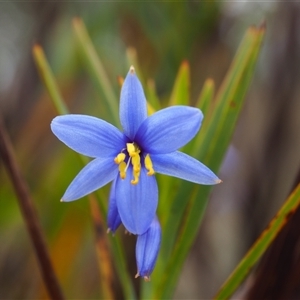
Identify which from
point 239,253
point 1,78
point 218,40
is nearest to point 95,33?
point 218,40

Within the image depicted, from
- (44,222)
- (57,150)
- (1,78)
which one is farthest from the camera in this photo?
(1,78)

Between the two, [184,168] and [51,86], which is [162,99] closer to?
[51,86]

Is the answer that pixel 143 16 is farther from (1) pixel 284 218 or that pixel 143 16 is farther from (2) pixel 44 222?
(1) pixel 284 218

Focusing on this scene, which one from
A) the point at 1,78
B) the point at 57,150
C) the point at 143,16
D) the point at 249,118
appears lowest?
the point at 57,150

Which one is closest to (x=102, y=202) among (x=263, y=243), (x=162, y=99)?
(x=263, y=243)

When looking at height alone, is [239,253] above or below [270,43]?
below

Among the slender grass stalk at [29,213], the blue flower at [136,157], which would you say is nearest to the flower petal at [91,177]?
the blue flower at [136,157]
